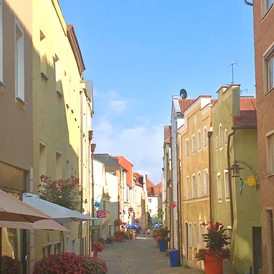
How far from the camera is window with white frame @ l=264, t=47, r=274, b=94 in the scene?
Result: 62.4ft

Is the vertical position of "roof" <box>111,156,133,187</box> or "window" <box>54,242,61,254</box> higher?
"roof" <box>111,156,133,187</box>

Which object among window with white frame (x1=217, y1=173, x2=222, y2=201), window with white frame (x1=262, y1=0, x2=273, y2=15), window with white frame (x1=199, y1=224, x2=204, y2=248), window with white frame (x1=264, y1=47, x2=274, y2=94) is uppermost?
window with white frame (x1=262, y1=0, x2=273, y2=15)

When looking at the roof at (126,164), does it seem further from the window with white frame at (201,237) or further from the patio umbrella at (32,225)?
the patio umbrella at (32,225)

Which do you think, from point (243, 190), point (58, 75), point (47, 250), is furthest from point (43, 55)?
point (243, 190)

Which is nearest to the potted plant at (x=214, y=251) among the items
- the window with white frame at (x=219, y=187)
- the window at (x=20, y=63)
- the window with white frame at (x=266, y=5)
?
the window with white frame at (x=219, y=187)

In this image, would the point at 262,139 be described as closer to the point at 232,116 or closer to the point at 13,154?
the point at 232,116

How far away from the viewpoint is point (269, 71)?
19.4m

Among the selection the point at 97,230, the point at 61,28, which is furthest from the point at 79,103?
the point at 97,230

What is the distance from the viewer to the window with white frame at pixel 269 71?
749 inches

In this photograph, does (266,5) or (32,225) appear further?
(266,5)

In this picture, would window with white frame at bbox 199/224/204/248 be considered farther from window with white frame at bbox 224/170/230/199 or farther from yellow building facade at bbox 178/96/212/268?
window with white frame at bbox 224/170/230/199

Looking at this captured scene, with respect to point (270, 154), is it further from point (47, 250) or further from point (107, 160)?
point (107, 160)

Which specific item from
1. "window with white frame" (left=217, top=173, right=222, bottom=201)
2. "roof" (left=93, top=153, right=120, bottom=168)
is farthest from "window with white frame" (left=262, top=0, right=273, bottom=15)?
"roof" (left=93, top=153, right=120, bottom=168)

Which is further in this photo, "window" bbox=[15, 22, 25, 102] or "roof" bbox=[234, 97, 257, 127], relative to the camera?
"roof" bbox=[234, 97, 257, 127]
